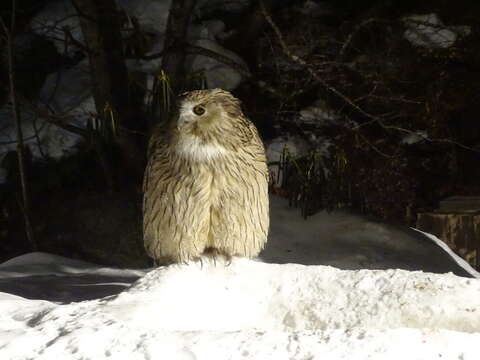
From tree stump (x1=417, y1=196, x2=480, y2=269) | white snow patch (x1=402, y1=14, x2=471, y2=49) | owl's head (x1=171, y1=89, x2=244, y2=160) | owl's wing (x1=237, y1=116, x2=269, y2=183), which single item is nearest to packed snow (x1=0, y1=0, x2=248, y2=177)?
white snow patch (x1=402, y1=14, x2=471, y2=49)

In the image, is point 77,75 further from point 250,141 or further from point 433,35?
point 250,141

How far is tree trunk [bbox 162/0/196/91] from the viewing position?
5062mm

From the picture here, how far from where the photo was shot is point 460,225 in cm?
476

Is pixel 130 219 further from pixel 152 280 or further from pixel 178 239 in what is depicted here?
pixel 152 280

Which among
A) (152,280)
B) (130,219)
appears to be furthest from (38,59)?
(152,280)

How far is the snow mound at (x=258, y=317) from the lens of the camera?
160cm

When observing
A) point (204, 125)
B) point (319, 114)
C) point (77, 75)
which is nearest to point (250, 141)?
point (204, 125)

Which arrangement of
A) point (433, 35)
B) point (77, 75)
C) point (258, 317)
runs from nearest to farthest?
point (258, 317) < point (433, 35) < point (77, 75)

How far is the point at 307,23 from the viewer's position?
5777mm

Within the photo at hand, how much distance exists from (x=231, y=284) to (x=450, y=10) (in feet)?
14.4

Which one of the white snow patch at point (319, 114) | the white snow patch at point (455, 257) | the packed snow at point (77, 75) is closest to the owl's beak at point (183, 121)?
the white snow patch at point (455, 257)

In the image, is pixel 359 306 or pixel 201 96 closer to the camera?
pixel 359 306

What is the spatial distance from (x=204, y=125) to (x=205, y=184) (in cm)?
21

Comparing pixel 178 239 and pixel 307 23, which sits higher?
pixel 307 23
